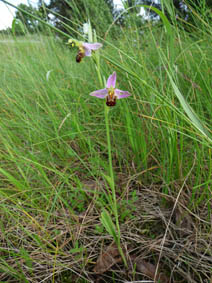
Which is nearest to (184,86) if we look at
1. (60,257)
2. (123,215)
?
(123,215)

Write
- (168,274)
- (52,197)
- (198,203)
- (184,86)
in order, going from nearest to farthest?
1. (168,274)
2. (198,203)
3. (52,197)
4. (184,86)

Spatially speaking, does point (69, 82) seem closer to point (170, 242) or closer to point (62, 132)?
point (62, 132)

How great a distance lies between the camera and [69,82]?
6.35 feet

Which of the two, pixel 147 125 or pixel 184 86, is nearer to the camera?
pixel 147 125

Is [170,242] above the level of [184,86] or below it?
below

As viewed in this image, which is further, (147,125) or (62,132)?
(62,132)

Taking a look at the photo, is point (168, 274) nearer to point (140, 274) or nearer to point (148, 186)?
point (140, 274)

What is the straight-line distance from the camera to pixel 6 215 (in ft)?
3.28

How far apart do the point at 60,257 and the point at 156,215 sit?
467 millimetres

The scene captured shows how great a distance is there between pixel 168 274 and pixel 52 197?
2.07 ft

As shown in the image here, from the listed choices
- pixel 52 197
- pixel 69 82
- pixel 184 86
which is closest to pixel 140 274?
pixel 52 197

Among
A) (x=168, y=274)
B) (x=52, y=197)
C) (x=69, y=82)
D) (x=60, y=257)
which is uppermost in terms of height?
(x=69, y=82)

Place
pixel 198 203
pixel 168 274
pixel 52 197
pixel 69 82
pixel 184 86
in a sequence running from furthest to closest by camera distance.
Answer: pixel 69 82, pixel 184 86, pixel 52 197, pixel 198 203, pixel 168 274

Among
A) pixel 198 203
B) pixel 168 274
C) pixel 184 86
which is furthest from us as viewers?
pixel 184 86
